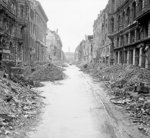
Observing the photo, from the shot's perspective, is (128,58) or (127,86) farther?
(128,58)

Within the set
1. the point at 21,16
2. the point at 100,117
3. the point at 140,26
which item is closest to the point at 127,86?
the point at 100,117

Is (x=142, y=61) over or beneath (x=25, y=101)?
over

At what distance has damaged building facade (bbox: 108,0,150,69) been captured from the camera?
1906cm

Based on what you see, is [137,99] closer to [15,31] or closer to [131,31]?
[131,31]

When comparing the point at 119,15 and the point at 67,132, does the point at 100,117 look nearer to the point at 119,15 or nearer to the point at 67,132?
the point at 67,132

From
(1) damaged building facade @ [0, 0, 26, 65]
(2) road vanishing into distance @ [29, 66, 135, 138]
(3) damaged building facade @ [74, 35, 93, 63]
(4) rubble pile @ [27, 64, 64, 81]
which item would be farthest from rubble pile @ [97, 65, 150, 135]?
(3) damaged building facade @ [74, 35, 93, 63]

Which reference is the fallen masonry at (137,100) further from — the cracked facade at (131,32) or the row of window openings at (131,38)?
the row of window openings at (131,38)

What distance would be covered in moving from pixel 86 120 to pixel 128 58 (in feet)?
61.7

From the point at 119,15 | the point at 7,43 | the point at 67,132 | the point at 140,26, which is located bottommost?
the point at 67,132

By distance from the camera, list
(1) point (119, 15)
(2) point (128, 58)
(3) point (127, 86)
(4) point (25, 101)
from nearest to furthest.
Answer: (4) point (25, 101)
(3) point (127, 86)
(2) point (128, 58)
(1) point (119, 15)

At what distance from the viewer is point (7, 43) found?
2514 cm

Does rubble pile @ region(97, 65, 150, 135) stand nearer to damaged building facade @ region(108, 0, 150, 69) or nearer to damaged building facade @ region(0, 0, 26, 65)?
damaged building facade @ region(108, 0, 150, 69)

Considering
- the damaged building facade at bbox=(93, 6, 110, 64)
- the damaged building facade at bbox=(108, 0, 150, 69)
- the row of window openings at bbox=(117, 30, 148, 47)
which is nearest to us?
the damaged building facade at bbox=(108, 0, 150, 69)

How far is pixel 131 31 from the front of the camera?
24734 millimetres
